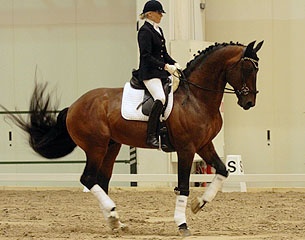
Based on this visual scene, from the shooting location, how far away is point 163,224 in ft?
23.4

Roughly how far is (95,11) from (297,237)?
7.23 metres

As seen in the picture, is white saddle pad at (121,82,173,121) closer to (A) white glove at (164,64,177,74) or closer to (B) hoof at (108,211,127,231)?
(A) white glove at (164,64,177,74)

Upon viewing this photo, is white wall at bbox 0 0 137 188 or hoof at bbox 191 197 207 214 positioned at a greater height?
white wall at bbox 0 0 137 188

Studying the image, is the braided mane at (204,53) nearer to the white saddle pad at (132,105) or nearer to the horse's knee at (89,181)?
the white saddle pad at (132,105)

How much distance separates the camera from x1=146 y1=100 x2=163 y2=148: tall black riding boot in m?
6.30

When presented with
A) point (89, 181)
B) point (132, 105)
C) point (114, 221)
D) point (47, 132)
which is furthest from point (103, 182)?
point (47, 132)

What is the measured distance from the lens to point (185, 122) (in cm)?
632

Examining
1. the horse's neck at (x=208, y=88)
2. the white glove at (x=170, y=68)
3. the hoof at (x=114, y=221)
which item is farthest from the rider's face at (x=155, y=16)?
the hoof at (x=114, y=221)

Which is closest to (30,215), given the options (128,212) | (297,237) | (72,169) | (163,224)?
(128,212)

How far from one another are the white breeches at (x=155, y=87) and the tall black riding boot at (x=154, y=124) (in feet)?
0.21

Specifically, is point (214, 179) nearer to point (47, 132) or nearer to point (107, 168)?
point (107, 168)

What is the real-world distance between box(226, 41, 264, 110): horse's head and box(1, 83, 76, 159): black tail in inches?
64.9

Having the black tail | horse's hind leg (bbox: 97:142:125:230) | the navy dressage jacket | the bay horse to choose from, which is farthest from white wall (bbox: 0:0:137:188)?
the navy dressage jacket

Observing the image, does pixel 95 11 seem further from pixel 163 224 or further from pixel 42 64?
pixel 163 224
